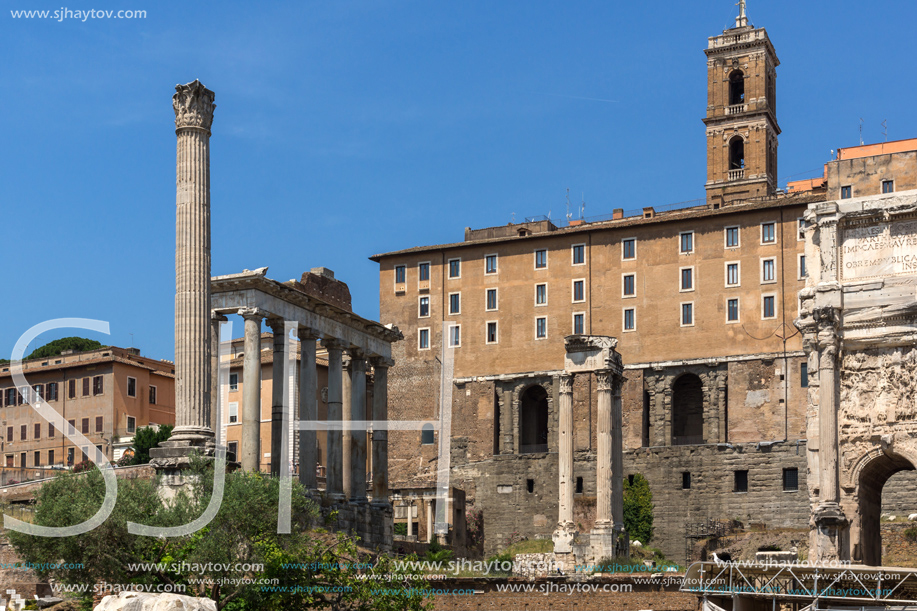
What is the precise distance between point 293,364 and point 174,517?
33943 mm

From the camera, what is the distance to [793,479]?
59.0 metres

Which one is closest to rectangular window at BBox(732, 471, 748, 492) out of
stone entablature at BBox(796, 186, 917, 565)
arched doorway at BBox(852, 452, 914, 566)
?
arched doorway at BBox(852, 452, 914, 566)

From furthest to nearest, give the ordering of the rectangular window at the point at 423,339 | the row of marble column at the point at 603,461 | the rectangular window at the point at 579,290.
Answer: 1. the rectangular window at the point at 423,339
2. the rectangular window at the point at 579,290
3. the row of marble column at the point at 603,461

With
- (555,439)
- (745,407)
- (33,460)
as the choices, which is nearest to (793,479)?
(745,407)

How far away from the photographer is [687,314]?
6397 cm

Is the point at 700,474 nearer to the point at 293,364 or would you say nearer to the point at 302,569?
the point at 293,364

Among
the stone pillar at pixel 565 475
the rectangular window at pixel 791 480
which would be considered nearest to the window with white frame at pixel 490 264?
the rectangular window at pixel 791 480

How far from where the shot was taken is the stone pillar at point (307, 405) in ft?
142

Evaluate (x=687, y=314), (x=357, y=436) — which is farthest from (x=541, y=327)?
(x=357, y=436)

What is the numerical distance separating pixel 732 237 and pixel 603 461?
21576 millimetres

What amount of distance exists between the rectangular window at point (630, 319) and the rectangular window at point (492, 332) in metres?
6.79

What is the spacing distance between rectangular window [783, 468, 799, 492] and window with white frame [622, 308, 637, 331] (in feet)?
34.2

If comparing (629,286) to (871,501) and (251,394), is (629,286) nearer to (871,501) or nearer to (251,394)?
(251,394)

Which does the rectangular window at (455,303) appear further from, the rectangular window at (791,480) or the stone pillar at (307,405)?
the stone pillar at (307,405)
